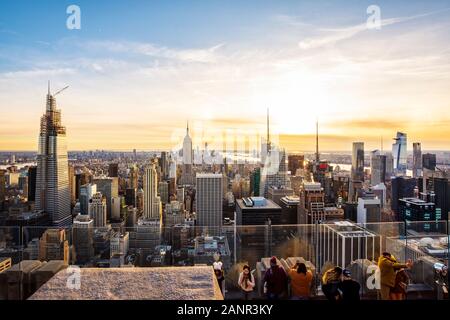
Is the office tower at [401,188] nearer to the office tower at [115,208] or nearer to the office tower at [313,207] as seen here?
the office tower at [313,207]

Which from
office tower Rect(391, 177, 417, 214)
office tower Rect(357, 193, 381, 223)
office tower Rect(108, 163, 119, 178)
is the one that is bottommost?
office tower Rect(357, 193, 381, 223)

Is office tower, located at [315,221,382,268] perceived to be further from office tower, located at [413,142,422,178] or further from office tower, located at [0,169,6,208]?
office tower, located at [0,169,6,208]

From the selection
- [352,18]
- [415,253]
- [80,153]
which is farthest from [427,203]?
[80,153]

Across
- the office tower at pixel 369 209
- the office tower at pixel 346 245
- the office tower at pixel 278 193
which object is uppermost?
the office tower at pixel 346 245

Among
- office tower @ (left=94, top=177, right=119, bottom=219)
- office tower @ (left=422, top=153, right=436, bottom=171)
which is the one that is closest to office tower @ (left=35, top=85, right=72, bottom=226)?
office tower @ (left=94, top=177, right=119, bottom=219)

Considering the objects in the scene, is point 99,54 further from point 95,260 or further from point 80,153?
point 80,153

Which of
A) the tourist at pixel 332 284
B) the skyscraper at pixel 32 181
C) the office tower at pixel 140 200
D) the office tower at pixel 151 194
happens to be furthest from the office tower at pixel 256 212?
the tourist at pixel 332 284

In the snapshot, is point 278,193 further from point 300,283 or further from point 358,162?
point 300,283
